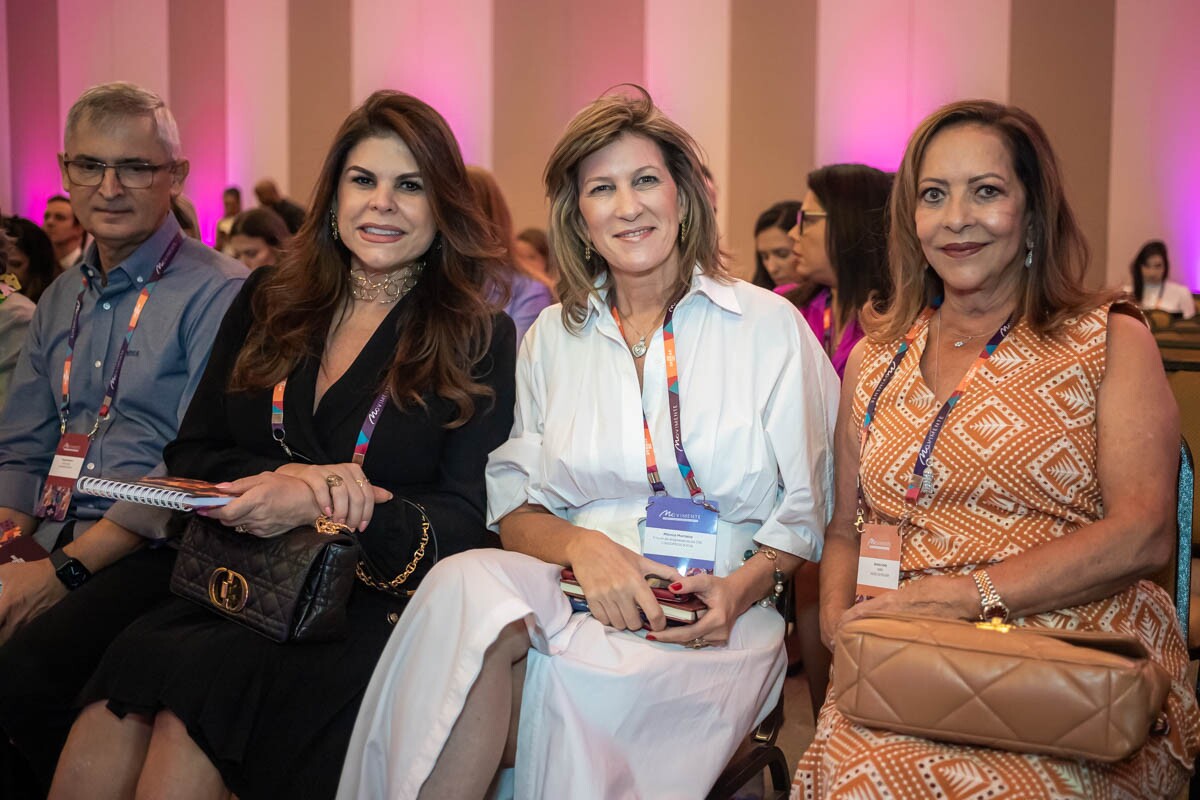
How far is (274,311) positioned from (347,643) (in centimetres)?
89

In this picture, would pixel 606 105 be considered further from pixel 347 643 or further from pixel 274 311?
pixel 347 643

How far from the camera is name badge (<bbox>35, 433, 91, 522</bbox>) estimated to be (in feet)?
9.81

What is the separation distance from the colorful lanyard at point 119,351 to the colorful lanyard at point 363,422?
0.68m

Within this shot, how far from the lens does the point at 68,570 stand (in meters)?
2.81

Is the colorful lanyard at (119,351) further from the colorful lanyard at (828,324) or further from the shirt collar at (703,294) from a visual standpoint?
the colorful lanyard at (828,324)

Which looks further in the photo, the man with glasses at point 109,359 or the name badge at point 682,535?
the man with glasses at point 109,359

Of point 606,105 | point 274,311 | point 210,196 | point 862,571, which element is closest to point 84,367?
point 274,311

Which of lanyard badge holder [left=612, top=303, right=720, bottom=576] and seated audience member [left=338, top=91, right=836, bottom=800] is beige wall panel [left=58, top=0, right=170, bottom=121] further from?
lanyard badge holder [left=612, top=303, right=720, bottom=576]

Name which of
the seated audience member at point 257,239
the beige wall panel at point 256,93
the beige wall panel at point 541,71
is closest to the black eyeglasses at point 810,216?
Result: the seated audience member at point 257,239

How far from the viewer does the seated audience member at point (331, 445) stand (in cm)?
221

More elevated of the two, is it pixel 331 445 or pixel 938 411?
pixel 938 411

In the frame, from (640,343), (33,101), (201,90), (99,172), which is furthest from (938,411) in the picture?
(33,101)

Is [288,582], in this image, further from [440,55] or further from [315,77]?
[315,77]

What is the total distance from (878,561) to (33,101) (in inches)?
503
